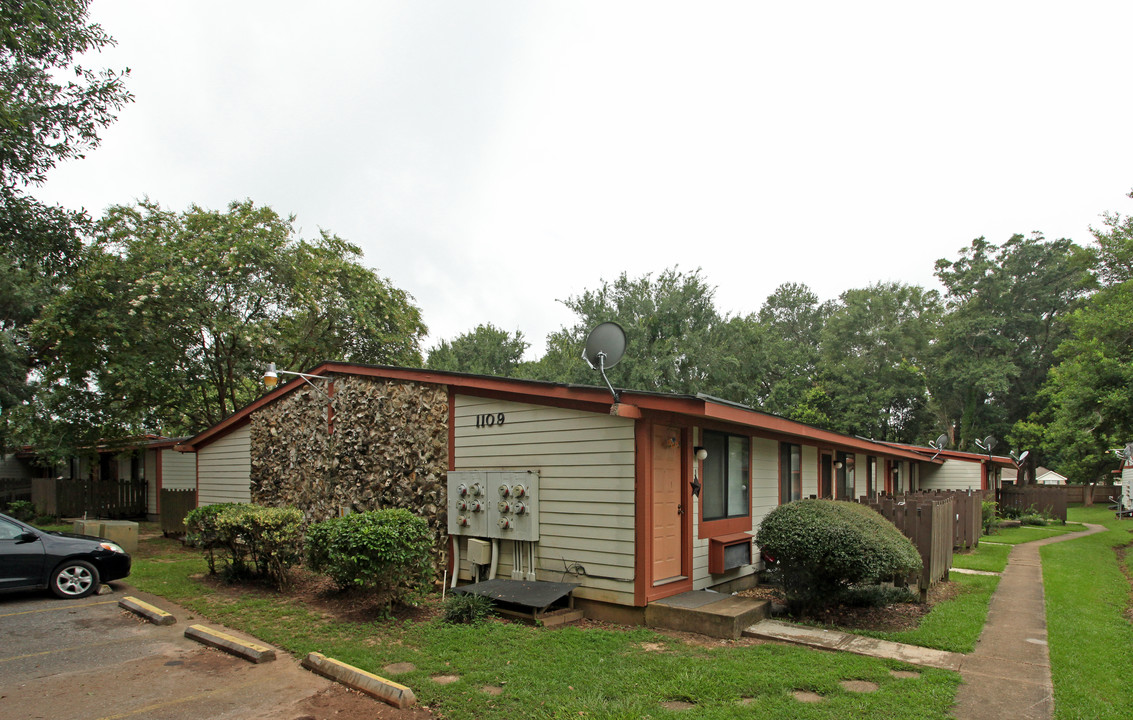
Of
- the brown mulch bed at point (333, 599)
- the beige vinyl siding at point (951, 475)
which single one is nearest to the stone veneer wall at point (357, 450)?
the brown mulch bed at point (333, 599)

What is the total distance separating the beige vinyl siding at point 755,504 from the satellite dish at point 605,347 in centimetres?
211

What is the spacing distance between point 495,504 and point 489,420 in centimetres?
113

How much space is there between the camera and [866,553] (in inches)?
269

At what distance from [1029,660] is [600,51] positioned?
10.3 metres

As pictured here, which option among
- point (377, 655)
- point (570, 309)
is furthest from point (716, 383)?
point (377, 655)

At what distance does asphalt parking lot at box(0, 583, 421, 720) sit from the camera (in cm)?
474

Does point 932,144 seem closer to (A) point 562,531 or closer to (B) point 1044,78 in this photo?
(B) point 1044,78

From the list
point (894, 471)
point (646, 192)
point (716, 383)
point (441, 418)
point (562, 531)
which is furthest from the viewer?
point (716, 383)

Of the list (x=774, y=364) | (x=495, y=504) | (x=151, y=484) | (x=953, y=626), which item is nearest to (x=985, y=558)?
(x=953, y=626)

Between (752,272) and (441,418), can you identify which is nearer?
(441,418)

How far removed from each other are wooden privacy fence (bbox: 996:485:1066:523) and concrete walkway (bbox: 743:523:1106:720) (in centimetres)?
1938

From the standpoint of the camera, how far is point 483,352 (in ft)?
125

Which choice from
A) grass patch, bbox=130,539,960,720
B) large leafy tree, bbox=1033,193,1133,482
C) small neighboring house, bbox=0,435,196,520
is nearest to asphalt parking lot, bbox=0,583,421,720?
grass patch, bbox=130,539,960,720

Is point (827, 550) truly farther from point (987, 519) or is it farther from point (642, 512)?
point (987, 519)
